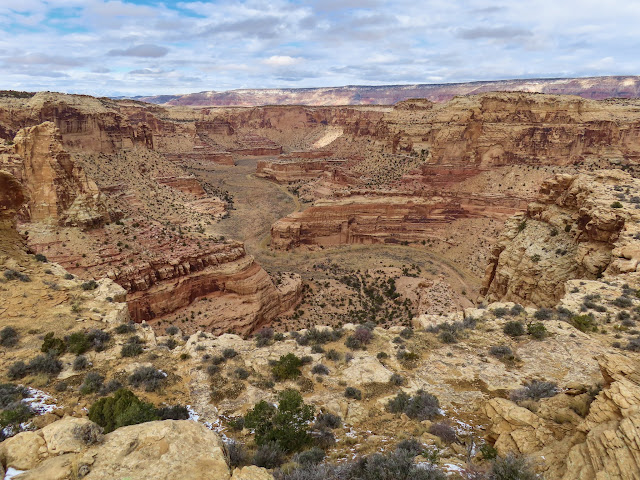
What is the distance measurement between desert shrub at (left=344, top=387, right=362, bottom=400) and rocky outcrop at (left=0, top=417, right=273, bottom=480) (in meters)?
5.36

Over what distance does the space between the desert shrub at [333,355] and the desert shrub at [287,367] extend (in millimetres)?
1174

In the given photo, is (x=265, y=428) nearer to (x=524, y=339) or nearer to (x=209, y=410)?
(x=209, y=410)

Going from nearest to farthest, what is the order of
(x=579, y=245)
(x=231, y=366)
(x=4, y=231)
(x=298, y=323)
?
(x=231, y=366)
(x=4, y=231)
(x=579, y=245)
(x=298, y=323)

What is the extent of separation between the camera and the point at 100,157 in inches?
1991

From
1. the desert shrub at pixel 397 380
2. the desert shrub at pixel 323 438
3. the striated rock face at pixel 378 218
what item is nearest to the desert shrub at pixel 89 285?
the desert shrub at pixel 323 438

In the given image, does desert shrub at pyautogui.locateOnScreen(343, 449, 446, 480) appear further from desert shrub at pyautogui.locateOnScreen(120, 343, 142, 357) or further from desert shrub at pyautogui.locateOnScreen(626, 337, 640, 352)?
desert shrub at pyautogui.locateOnScreen(120, 343, 142, 357)

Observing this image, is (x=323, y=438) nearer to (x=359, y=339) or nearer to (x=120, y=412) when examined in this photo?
(x=120, y=412)

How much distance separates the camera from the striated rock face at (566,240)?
18.4m

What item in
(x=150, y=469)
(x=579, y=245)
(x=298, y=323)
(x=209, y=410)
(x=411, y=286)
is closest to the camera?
(x=150, y=469)

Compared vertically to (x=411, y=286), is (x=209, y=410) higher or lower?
higher

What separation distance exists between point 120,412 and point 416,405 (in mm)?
8030

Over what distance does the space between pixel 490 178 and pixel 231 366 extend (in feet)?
162

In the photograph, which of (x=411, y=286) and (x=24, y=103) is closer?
(x=411, y=286)

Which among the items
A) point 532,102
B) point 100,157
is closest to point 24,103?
point 100,157
